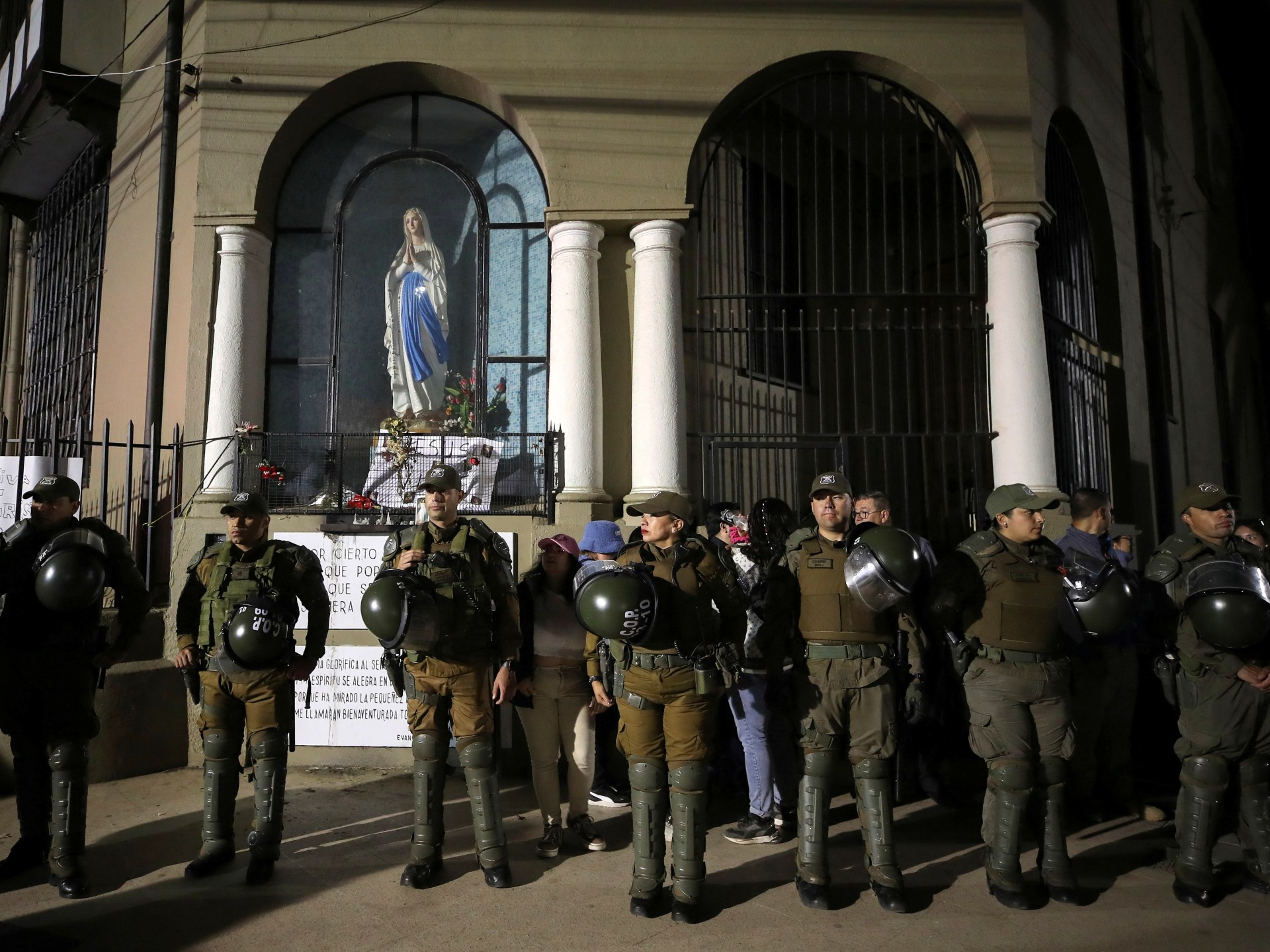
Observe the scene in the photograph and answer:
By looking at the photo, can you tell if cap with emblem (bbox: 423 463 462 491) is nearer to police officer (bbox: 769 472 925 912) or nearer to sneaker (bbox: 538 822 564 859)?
police officer (bbox: 769 472 925 912)

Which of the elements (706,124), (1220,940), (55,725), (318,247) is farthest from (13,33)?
(1220,940)

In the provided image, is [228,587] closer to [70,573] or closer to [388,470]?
[70,573]

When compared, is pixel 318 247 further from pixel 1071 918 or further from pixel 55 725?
pixel 1071 918

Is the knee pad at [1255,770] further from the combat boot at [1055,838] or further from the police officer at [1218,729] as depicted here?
the combat boot at [1055,838]

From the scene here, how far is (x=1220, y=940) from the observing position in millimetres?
3844

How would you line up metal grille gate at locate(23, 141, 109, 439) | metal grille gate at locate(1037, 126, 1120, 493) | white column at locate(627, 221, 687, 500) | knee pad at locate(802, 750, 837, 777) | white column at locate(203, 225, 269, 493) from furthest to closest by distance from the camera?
metal grille gate at locate(23, 141, 109, 439), metal grille gate at locate(1037, 126, 1120, 493), white column at locate(203, 225, 269, 493), white column at locate(627, 221, 687, 500), knee pad at locate(802, 750, 837, 777)

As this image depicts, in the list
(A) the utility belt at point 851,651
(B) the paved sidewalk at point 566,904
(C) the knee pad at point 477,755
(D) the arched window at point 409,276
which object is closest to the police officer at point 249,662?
(B) the paved sidewalk at point 566,904

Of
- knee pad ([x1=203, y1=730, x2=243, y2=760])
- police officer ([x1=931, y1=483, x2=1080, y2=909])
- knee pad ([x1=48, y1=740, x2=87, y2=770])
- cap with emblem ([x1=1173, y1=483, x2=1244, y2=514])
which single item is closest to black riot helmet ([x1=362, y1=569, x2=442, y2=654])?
knee pad ([x1=203, y1=730, x2=243, y2=760])

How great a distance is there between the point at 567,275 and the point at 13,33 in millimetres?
10070

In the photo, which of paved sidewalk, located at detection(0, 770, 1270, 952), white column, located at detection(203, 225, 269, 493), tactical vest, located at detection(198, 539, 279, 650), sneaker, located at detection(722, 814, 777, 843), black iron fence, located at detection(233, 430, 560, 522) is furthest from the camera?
white column, located at detection(203, 225, 269, 493)

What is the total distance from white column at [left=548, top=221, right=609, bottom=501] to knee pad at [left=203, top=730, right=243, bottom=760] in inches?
141

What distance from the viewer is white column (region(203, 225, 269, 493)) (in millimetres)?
8031

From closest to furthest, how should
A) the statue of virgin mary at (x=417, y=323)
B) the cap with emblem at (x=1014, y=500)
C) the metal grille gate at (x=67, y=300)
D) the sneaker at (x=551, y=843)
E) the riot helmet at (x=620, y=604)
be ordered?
the riot helmet at (x=620, y=604) → the cap with emblem at (x=1014, y=500) → the sneaker at (x=551, y=843) → the statue of virgin mary at (x=417, y=323) → the metal grille gate at (x=67, y=300)

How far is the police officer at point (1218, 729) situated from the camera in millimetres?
4234
